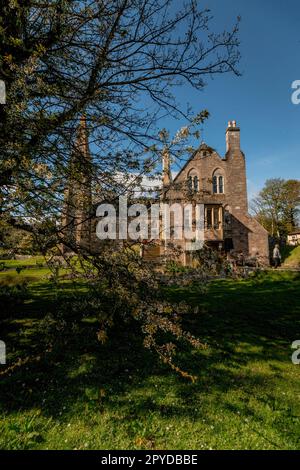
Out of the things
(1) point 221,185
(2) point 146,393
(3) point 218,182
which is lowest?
(2) point 146,393

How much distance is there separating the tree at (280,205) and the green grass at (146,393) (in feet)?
159

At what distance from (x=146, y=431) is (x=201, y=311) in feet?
21.6

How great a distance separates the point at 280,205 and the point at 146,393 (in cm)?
5429

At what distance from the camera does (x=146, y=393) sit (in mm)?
5250

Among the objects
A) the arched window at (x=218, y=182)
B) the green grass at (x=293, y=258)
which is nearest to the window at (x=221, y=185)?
the arched window at (x=218, y=182)

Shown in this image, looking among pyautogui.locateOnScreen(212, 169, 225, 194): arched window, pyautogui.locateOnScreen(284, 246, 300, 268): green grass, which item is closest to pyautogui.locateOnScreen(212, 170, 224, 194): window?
pyautogui.locateOnScreen(212, 169, 225, 194): arched window

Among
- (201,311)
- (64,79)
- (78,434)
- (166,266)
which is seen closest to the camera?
(78,434)

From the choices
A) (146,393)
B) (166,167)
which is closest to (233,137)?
(166,167)

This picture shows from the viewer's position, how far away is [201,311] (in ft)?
34.4

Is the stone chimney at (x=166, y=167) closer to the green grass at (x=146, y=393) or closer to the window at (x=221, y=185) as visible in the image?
the green grass at (x=146, y=393)

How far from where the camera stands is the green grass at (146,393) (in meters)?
4.08

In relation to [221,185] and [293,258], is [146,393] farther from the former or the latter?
[293,258]
